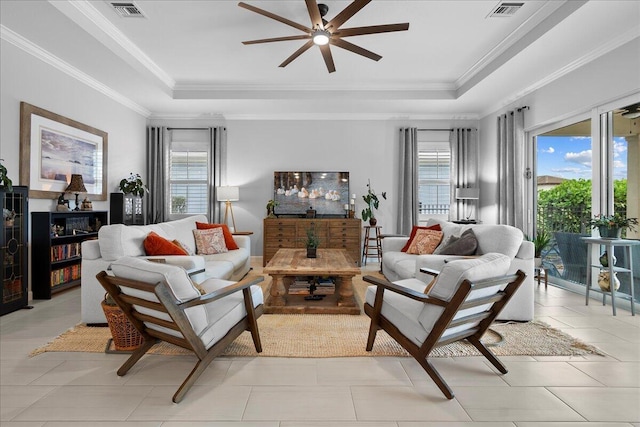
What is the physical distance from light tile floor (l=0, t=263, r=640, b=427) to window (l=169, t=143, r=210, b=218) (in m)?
4.45

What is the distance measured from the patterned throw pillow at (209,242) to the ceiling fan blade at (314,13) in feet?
9.26

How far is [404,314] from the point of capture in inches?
88.8

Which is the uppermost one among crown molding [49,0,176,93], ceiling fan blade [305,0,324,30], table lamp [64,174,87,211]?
crown molding [49,0,176,93]

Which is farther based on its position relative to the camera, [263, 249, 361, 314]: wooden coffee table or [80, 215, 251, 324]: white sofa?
[263, 249, 361, 314]: wooden coffee table

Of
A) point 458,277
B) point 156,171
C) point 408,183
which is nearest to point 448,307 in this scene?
point 458,277

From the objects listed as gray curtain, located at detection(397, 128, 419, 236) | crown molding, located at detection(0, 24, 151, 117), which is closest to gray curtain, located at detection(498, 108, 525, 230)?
gray curtain, located at detection(397, 128, 419, 236)

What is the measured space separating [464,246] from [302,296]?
5.95ft

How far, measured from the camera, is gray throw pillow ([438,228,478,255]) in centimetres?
352

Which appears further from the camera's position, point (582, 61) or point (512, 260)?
point (582, 61)

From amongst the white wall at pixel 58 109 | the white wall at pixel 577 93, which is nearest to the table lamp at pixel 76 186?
the white wall at pixel 58 109

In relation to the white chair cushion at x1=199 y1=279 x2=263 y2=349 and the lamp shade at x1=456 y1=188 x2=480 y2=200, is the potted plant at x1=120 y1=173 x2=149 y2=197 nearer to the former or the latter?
the white chair cushion at x1=199 y1=279 x2=263 y2=349

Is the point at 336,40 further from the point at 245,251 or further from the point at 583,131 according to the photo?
the point at 583,131

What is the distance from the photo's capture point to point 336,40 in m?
3.56

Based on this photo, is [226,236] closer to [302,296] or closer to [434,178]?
[302,296]
